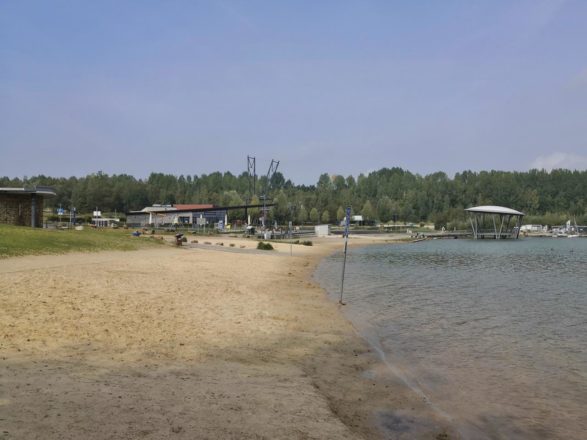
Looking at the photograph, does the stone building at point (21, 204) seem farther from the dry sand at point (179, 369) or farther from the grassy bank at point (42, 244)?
the dry sand at point (179, 369)

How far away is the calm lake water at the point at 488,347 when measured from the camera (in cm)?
905

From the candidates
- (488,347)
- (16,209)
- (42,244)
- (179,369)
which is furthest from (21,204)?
(488,347)

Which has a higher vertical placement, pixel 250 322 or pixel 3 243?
pixel 3 243

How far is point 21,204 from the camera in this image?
4750 centimetres

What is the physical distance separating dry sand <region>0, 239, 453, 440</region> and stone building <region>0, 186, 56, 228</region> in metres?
31.4

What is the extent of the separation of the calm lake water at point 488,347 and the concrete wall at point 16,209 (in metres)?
34.9

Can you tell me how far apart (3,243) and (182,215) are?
100749 millimetres

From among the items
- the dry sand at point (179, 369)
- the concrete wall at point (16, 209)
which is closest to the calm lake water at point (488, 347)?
the dry sand at point (179, 369)

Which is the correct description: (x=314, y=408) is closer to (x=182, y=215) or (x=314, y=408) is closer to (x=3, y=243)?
(x=3, y=243)

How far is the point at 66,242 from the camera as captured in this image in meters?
34.2

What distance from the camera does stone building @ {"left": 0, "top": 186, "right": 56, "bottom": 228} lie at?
1821 inches

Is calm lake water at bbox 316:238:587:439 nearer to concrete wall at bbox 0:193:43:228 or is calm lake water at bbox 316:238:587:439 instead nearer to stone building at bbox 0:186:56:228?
stone building at bbox 0:186:56:228

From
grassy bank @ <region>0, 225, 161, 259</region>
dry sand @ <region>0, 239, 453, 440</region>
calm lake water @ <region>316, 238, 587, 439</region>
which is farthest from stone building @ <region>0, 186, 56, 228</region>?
calm lake water @ <region>316, 238, 587, 439</region>

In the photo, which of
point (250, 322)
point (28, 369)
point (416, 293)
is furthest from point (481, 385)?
point (416, 293)
